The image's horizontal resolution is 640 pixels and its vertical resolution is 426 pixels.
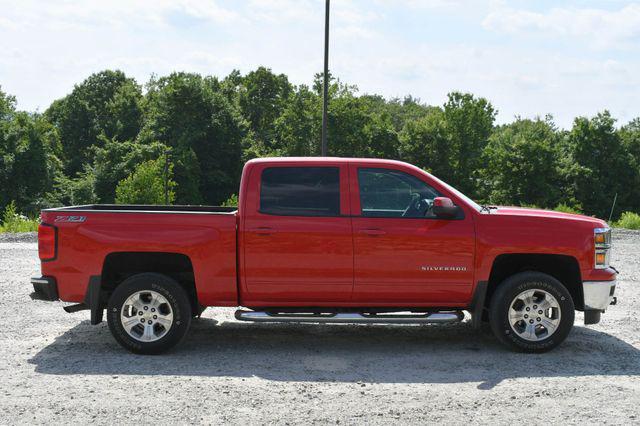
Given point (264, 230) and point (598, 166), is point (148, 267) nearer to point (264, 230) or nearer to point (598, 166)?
point (264, 230)

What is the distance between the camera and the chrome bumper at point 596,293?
693 cm

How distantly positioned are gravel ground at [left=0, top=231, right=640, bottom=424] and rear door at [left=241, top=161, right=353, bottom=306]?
0.62 metres

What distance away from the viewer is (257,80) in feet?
234

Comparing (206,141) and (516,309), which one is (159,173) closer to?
(206,141)

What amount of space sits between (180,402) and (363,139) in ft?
184

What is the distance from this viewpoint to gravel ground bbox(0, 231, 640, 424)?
5156mm

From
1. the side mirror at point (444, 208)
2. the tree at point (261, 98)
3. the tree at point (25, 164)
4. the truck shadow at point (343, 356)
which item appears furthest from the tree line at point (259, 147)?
the side mirror at point (444, 208)

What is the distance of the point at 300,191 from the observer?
273 inches

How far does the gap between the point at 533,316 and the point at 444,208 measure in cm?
142

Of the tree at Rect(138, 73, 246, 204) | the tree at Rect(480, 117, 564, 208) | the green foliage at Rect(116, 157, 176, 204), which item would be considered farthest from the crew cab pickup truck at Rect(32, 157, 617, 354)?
the tree at Rect(480, 117, 564, 208)

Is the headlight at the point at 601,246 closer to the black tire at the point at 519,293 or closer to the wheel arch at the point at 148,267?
the black tire at the point at 519,293

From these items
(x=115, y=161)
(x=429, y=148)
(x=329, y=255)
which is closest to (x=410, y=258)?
(x=329, y=255)

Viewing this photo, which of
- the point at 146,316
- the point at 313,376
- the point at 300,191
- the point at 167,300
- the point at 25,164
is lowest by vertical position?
the point at 313,376

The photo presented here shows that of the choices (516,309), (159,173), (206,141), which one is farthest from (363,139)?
(516,309)
